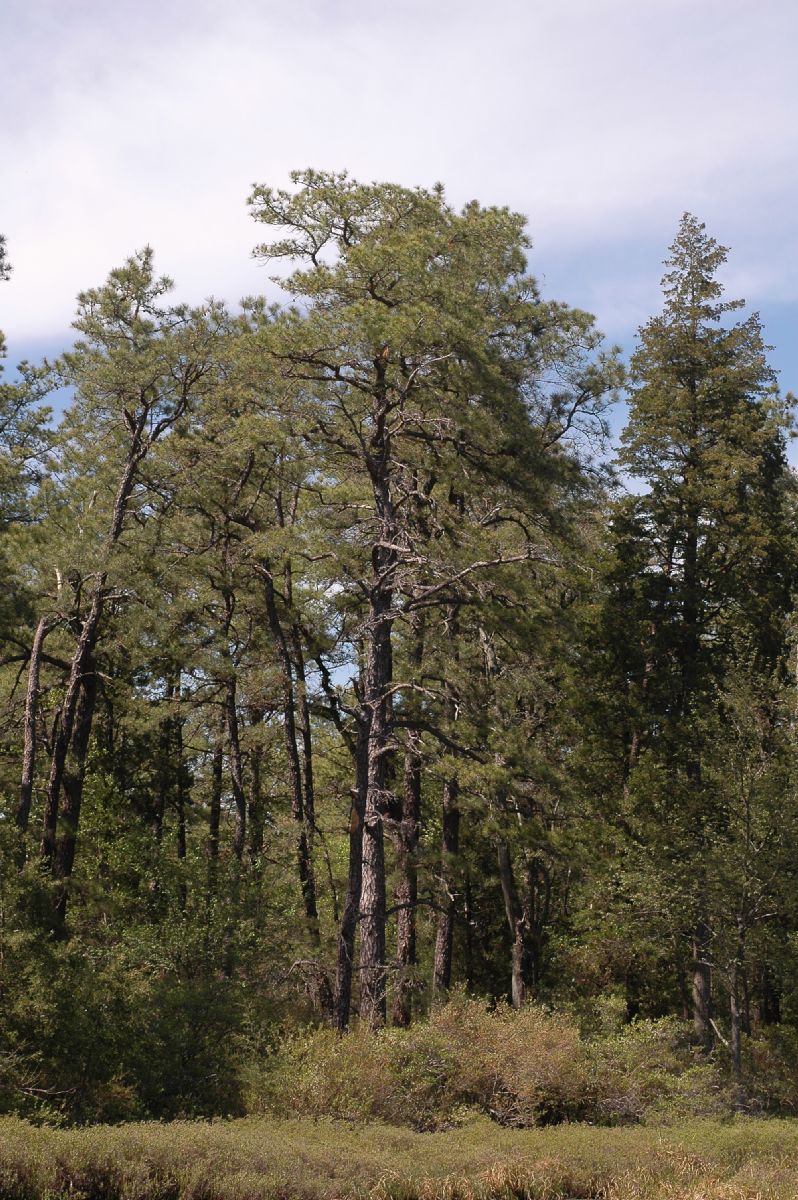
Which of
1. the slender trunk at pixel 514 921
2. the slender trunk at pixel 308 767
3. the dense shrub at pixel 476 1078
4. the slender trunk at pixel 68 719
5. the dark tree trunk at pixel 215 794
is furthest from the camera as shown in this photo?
the dark tree trunk at pixel 215 794

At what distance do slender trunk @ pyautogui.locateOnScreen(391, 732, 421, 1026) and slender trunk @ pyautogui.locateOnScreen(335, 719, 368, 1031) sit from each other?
0.77 metres

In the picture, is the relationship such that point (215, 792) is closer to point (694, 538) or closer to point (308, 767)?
point (308, 767)

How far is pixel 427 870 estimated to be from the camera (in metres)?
21.0

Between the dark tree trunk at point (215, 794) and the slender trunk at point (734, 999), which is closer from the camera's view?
the slender trunk at point (734, 999)

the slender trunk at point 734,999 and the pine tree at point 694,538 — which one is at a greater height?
the pine tree at point 694,538

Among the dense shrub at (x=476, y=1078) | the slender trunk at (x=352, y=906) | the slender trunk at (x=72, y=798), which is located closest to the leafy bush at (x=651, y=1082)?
the dense shrub at (x=476, y=1078)

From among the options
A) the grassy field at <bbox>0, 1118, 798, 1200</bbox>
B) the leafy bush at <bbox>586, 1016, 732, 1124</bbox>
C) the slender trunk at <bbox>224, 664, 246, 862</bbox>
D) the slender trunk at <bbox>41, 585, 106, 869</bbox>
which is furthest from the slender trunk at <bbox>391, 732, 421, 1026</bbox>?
the slender trunk at <bbox>41, 585, 106, 869</bbox>

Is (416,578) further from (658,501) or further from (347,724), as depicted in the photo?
(658,501)

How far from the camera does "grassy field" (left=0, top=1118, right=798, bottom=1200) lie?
11.3m

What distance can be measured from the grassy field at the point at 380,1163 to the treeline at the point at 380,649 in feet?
8.11

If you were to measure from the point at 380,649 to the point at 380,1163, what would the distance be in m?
9.83

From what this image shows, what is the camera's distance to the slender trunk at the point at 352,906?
18781 millimetres

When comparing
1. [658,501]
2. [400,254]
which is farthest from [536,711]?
[400,254]

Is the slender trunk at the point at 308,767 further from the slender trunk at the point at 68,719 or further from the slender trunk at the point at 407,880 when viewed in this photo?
the slender trunk at the point at 68,719
